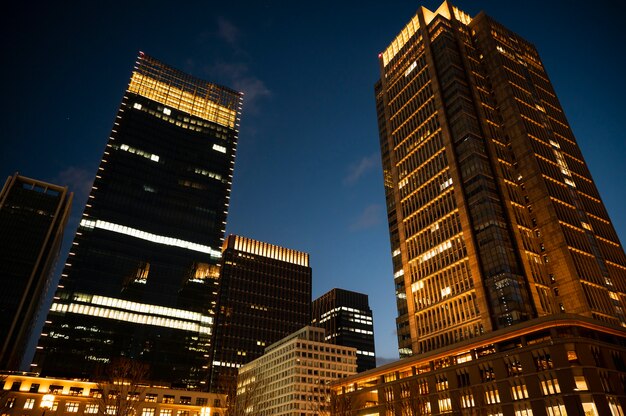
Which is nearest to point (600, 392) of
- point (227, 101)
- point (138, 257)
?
→ point (138, 257)

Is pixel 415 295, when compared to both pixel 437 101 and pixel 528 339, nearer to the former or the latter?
pixel 528 339

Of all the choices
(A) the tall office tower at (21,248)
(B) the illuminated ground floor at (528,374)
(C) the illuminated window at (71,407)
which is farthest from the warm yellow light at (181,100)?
(B) the illuminated ground floor at (528,374)

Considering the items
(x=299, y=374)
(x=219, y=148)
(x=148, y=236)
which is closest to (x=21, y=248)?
(x=148, y=236)

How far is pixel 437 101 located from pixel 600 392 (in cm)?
8449

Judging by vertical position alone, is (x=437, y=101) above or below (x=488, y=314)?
above

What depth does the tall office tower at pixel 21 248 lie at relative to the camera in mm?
143750

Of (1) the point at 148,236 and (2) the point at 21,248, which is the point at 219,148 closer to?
(1) the point at 148,236

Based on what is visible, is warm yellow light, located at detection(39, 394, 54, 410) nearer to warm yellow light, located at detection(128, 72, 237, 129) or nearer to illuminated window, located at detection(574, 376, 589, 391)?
illuminated window, located at detection(574, 376, 589, 391)

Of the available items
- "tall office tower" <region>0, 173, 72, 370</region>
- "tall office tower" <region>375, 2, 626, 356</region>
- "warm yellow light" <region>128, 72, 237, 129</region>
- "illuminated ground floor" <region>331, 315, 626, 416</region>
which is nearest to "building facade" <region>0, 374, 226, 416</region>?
"tall office tower" <region>0, 173, 72, 370</region>

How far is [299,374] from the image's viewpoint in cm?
14188

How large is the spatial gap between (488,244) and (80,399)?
355ft

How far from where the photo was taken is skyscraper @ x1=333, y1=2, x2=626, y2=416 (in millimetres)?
66812

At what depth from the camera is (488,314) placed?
88625 mm

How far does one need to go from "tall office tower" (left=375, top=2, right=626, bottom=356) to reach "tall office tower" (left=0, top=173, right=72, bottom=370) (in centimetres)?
12621
